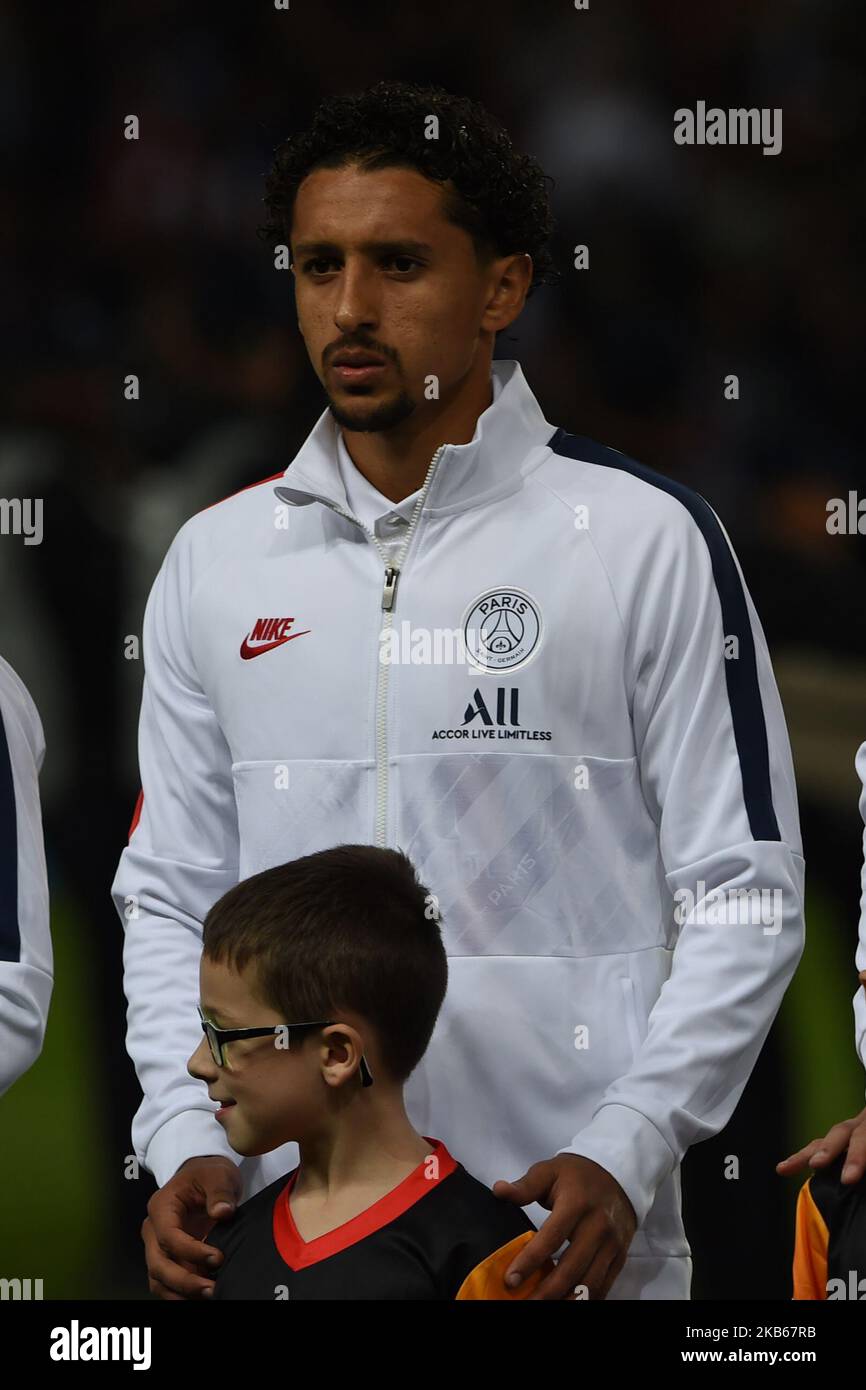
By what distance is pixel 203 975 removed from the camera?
7.00 feet

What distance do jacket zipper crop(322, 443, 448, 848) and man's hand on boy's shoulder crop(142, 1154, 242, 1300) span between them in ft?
1.39

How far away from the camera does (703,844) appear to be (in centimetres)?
224

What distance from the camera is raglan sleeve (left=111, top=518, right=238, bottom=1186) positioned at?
232cm

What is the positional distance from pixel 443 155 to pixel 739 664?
2.38 ft

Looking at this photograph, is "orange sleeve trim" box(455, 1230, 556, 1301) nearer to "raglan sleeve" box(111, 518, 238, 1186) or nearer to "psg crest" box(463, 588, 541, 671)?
"raglan sleeve" box(111, 518, 238, 1186)

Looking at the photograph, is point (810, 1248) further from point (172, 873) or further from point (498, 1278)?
point (172, 873)

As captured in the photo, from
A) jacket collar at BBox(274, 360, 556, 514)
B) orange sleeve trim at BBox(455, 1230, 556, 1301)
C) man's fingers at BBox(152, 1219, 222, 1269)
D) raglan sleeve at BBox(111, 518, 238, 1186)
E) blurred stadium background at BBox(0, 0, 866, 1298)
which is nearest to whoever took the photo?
orange sleeve trim at BBox(455, 1230, 556, 1301)

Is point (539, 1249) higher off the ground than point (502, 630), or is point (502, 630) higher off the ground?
point (502, 630)

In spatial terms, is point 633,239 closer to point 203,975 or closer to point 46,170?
point 46,170

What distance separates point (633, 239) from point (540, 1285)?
150 cm

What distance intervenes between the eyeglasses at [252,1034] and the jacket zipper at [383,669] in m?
0.30

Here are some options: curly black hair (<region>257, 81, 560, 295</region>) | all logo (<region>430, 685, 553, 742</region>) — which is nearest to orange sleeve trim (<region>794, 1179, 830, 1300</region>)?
all logo (<region>430, 685, 553, 742</region>)

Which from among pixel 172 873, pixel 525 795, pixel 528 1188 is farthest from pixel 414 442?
pixel 528 1188
